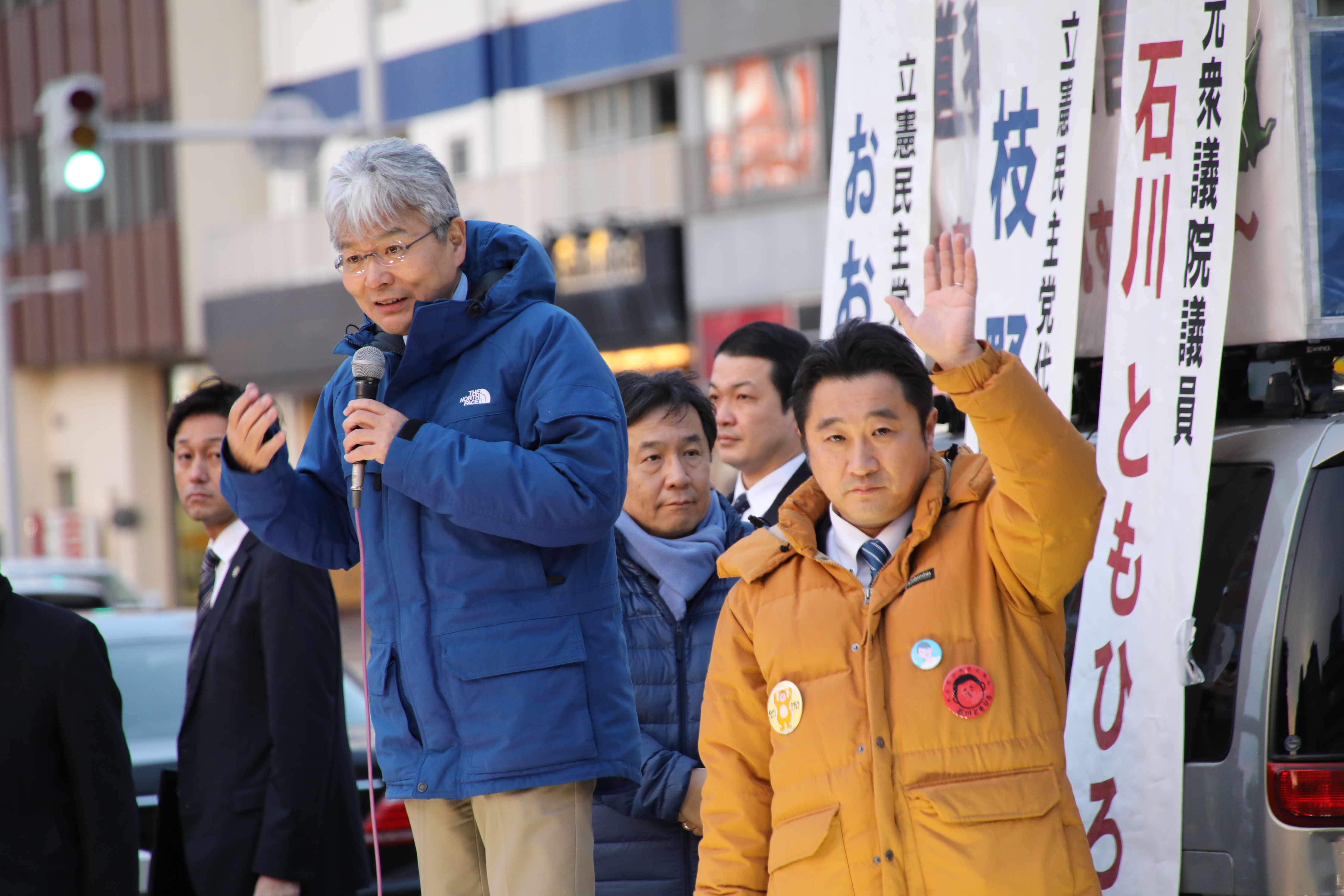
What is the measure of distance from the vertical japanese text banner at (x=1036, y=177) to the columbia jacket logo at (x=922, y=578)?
1.50 meters

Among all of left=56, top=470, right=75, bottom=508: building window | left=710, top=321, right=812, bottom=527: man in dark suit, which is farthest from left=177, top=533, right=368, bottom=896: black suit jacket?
left=56, top=470, right=75, bottom=508: building window

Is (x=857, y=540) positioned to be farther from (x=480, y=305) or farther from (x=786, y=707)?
(x=480, y=305)

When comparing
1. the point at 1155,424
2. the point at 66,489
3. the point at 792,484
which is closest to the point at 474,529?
the point at 1155,424

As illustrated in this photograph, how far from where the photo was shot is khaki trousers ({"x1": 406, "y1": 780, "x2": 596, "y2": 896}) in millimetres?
3047

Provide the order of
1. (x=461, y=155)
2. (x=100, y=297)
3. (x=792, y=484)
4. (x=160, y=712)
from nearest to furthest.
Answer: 1. (x=792, y=484)
2. (x=160, y=712)
3. (x=461, y=155)
4. (x=100, y=297)

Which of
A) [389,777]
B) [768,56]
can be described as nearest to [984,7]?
[389,777]

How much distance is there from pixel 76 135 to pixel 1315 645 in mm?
11157

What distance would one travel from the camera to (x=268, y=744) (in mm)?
4312

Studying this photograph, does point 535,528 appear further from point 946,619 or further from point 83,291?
point 83,291

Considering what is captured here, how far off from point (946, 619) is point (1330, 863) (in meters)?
1.07

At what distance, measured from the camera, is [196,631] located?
4539mm

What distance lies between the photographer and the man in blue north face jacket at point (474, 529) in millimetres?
3004

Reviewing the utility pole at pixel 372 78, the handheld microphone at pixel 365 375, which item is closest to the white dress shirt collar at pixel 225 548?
the handheld microphone at pixel 365 375

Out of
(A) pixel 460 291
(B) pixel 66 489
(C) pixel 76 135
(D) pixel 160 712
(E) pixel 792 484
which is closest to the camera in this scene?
(A) pixel 460 291
